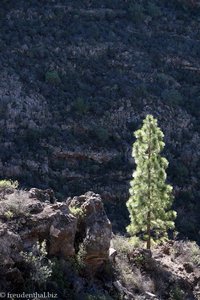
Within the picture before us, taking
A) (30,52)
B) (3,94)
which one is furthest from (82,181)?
(30,52)

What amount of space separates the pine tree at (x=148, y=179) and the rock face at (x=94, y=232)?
522 centimetres

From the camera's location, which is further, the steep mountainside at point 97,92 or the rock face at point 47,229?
the steep mountainside at point 97,92

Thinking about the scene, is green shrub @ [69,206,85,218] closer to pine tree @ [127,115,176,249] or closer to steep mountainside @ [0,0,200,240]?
pine tree @ [127,115,176,249]

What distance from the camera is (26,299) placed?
11.6m

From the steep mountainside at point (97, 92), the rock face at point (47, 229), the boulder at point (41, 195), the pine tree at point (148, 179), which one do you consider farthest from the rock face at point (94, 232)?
the steep mountainside at point (97, 92)

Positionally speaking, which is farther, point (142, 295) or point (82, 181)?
point (82, 181)

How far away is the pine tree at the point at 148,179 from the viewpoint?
2012 centimetres

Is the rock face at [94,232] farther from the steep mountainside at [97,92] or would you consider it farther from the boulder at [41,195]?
the steep mountainside at [97,92]

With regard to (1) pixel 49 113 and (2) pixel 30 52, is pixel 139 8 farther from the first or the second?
(1) pixel 49 113

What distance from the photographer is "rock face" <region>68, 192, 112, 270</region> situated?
46.2 ft

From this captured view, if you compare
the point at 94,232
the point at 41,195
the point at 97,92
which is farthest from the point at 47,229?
the point at 97,92

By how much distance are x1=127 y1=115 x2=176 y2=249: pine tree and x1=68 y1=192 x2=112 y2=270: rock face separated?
5.22m

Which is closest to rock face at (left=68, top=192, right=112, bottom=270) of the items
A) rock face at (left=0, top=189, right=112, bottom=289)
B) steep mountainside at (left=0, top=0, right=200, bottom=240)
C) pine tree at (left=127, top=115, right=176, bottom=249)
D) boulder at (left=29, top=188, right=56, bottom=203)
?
rock face at (left=0, top=189, right=112, bottom=289)

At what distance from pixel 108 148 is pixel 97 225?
22.1 m
